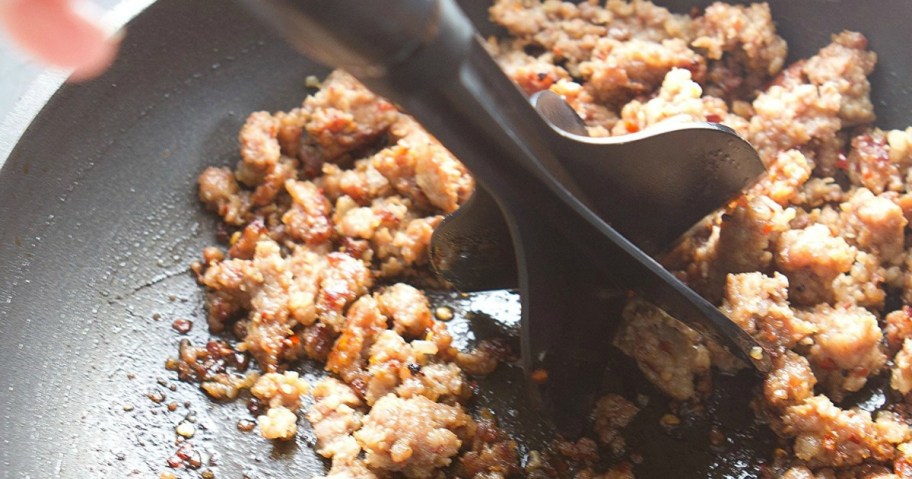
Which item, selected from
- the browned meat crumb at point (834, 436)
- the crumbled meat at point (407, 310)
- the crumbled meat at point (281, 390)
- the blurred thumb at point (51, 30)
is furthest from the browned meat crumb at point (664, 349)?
the blurred thumb at point (51, 30)

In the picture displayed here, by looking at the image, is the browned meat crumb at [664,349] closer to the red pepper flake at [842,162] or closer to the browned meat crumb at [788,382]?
the browned meat crumb at [788,382]

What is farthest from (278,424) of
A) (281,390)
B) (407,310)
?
(407,310)

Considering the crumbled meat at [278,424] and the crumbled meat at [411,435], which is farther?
the crumbled meat at [278,424]

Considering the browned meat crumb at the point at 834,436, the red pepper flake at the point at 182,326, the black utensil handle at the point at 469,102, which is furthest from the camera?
the red pepper flake at the point at 182,326

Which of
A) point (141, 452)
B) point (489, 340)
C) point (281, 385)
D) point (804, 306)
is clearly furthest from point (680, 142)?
point (141, 452)

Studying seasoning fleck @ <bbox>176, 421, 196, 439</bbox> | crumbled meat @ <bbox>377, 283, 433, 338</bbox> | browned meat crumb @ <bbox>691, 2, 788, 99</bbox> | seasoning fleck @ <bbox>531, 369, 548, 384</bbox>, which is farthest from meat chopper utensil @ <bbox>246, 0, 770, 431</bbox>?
seasoning fleck @ <bbox>176, 421, 196, 439</bbox>

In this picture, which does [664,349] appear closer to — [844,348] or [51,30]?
[844,348]

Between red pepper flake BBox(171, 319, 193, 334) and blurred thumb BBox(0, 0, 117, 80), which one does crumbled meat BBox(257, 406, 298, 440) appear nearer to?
red pepper flake BBox(171, 319, 193, 334)
